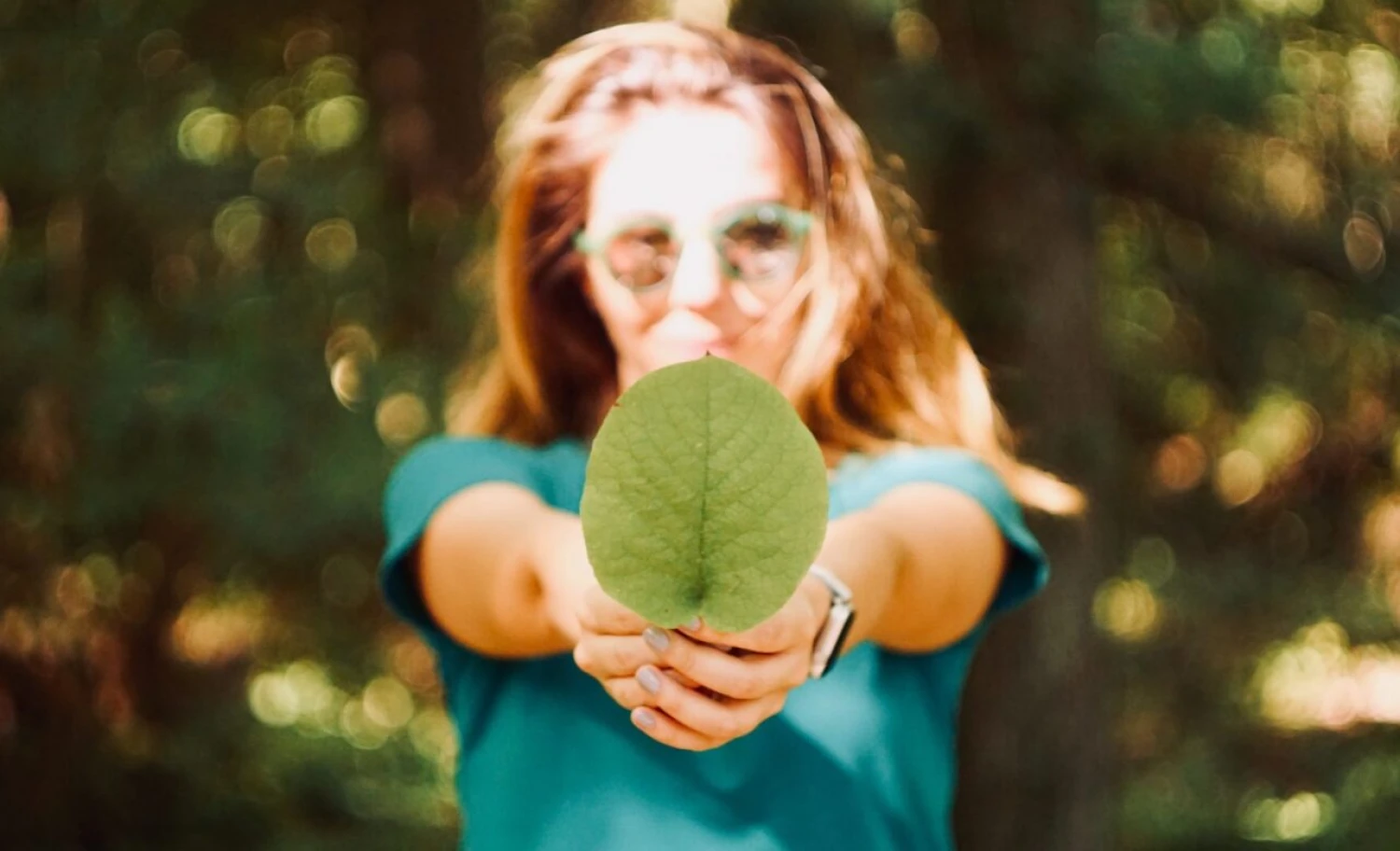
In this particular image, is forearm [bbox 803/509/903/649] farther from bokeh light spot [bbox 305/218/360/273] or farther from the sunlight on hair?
bokeh light spot [bbox 305/218/360/273]

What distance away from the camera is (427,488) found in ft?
3.42

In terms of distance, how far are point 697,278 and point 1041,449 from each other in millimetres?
1279

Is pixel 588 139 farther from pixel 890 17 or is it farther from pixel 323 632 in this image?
pixel 323 632

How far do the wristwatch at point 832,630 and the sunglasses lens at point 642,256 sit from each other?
11.8 inches

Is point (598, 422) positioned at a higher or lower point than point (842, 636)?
lower

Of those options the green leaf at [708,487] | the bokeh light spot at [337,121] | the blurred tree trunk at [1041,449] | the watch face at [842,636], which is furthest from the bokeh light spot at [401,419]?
the green leaf at [708,487]

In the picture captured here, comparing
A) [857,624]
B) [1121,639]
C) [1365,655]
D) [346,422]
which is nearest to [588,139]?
[857,624]

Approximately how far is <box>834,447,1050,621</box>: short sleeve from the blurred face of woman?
126 mm

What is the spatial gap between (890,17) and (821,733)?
1.32 m

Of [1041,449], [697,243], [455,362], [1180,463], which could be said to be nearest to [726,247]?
[697,243]

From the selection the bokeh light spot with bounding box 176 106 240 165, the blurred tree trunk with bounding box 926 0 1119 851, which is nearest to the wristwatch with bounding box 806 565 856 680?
the blurred tree trunk with bounding box 926 0 1119 851

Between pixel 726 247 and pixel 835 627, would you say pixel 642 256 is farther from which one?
pixel 835 627

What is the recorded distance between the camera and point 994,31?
79.1 inches

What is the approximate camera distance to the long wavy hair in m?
1.13
